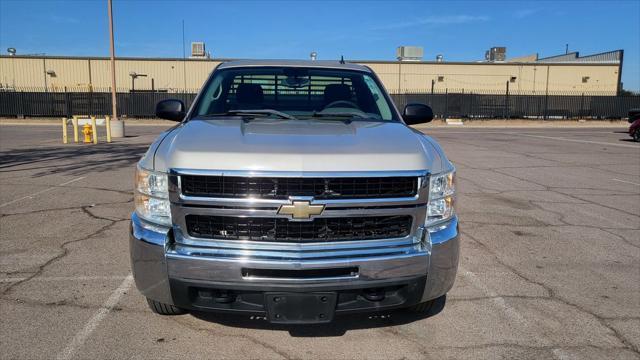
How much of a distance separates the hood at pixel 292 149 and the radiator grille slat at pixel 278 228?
299 millimetres

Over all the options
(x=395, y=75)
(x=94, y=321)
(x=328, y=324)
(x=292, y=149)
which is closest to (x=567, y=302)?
(x=328, y=324)

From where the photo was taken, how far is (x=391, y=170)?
281cm

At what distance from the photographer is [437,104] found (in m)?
39.6

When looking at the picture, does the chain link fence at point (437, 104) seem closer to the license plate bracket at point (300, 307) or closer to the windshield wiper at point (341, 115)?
the windshield wiper at point (341, 115)

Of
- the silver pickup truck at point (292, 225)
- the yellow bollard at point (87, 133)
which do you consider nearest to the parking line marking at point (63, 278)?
the silver pickup truck at point (292, 225)

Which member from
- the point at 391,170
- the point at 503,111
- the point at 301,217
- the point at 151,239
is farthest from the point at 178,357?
the point at 503,111

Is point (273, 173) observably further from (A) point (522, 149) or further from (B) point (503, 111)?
(B) point (503, 111)

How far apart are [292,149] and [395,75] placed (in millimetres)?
43474

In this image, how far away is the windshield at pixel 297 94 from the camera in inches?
164

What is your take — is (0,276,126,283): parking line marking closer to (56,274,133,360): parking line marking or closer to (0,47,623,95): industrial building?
(56,274,133,360): parking line marking

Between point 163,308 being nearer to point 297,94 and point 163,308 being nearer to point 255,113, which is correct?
point 255,113

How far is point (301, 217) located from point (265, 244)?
26cm

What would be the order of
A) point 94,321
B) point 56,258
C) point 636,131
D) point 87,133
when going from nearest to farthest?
point 94,321 → point 56,258 → point 87,133 → point 636,131

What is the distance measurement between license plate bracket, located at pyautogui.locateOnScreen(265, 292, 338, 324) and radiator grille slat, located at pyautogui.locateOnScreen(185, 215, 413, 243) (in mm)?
309
